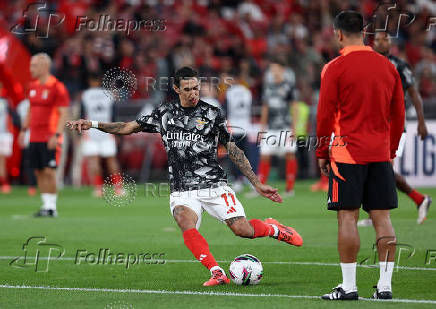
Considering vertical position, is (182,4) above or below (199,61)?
above

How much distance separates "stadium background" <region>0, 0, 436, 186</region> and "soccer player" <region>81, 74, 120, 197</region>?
38.6 inches

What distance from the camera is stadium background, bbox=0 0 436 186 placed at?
77.2ft

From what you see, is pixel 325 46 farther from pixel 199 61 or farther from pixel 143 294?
pixel 143 294

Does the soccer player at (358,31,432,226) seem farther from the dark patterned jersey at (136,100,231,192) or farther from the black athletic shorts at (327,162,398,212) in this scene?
the black athletic shorts at (327,162,398,212)

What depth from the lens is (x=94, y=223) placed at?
14719mm

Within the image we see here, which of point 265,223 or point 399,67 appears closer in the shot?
point 265,223

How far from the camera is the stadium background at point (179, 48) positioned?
2353cm

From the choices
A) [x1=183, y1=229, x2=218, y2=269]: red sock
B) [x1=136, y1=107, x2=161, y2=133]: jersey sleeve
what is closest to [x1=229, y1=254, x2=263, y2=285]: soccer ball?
[x1=183, y1=229, x2=218, y2=269]: red sock

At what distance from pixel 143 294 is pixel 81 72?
52.3ft

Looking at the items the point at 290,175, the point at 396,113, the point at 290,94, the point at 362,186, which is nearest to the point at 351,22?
the point at 396,113

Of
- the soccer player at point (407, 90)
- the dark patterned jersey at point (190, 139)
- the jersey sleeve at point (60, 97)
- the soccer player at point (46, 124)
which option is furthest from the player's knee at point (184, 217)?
the jersey sleeve at point (60, 97)

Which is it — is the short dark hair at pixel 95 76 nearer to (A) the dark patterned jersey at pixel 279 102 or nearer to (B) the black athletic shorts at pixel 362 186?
(A) the dark patterned jersey at pixel 279 102

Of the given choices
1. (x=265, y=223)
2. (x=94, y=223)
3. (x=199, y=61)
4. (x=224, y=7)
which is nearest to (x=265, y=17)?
(x=224, y=7)

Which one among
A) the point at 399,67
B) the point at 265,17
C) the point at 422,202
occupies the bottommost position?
the point at 422,202
